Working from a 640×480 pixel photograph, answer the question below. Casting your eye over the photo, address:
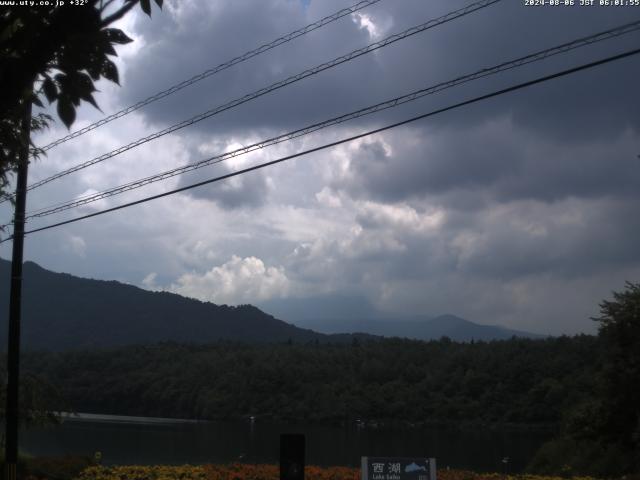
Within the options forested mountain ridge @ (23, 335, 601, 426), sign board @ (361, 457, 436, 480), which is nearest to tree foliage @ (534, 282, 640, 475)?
sign board @ (361, 457, 436, 480)

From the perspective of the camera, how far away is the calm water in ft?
83.5

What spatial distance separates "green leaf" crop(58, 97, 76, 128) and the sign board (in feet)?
25.9

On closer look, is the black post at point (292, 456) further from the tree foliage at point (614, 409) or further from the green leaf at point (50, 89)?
the tree foliage at point (614, 409)

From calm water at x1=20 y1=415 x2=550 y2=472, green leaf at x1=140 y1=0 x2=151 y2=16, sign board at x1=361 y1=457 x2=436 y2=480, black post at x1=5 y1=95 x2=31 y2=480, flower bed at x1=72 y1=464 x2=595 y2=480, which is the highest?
green leaf at x1=140 y1=0 x2=151 y2=16

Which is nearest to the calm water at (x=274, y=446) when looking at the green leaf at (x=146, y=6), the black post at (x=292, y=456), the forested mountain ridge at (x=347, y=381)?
the forested mountain ridge at (x=347, y=381)

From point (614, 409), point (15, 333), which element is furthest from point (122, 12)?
point (614, 409)

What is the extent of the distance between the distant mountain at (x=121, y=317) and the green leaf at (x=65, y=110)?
523 ft

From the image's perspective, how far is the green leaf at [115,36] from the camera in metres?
5.33

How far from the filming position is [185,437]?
35219mm

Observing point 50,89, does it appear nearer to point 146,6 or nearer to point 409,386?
point 146,6

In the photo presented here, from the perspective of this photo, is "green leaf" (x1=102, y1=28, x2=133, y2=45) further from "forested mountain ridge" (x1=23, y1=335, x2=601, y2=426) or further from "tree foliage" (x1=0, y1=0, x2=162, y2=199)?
"forested mountain ridge" (x1=23, y1=335, x2=601, y2=426)

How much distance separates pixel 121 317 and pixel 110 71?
18231 cm

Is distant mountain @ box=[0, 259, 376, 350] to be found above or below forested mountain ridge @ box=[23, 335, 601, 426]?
above

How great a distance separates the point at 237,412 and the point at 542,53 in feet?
162
